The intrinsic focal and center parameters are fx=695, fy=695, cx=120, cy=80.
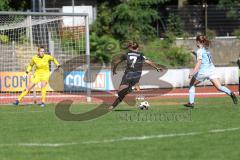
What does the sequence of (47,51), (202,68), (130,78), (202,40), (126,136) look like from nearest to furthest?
1. (126,136)
2. (202,40)
3. (130,78)
4. (202,68)
5. (47,51)

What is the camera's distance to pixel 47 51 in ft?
82.3

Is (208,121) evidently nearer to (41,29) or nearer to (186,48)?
(41,29)

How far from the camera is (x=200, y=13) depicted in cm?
3984

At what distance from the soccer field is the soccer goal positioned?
29.0 ft

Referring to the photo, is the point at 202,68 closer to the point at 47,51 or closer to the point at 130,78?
the point at 130,78

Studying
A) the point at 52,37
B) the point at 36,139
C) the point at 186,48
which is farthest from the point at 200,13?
the point at 36,139

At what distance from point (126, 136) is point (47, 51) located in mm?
14280

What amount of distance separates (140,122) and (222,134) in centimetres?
252

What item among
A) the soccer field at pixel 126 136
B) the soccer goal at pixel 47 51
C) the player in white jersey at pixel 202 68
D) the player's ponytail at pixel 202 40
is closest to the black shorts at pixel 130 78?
the player in white jersey at pixel 202 68

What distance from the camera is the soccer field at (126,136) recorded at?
30.8ft

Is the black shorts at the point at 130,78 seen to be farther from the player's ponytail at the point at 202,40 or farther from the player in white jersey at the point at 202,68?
the player's ponytail at the point at 202,40

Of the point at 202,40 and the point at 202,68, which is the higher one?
the point at 202,40

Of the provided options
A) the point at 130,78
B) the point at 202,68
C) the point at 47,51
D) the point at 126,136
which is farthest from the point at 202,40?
the point at 47,51

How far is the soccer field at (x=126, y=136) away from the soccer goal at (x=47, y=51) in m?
8.83
